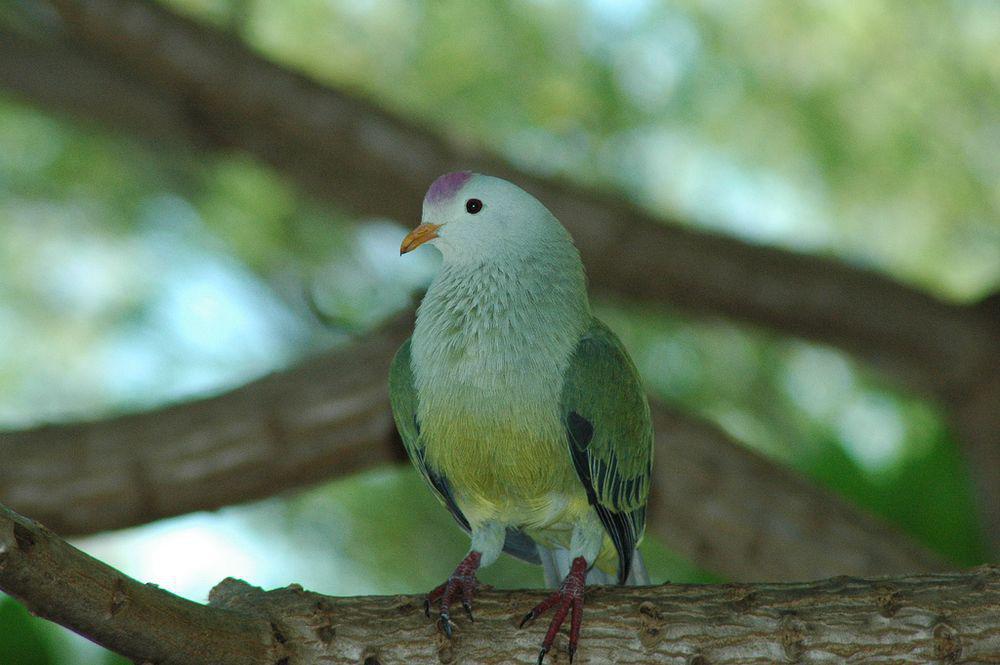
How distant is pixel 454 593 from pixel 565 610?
1.00 feet

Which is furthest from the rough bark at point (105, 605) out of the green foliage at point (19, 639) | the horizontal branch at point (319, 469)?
the horizontal branch at point (319, 469)

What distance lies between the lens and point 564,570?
3.16 metres

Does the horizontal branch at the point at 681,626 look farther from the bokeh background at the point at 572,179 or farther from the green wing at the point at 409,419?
the bokeh background at the point at 572,179

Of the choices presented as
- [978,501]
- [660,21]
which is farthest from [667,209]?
[978,501]

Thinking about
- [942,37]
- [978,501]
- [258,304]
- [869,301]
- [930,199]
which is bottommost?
[978,501]

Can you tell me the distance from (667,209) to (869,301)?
1.81 m

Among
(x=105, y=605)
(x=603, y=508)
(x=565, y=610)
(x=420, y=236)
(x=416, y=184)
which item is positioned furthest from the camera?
(x=416, y=184)

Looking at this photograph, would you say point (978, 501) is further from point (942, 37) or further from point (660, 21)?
point (660, 21)

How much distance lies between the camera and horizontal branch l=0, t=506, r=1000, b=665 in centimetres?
252

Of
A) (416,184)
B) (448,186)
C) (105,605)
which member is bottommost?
(105,605)

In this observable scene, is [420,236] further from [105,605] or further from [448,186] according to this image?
[105,605]

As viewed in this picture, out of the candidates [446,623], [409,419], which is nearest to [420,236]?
[409,419]

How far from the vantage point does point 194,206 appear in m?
6.70

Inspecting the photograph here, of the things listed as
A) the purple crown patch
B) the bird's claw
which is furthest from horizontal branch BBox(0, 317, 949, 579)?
the bird's claw
